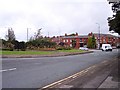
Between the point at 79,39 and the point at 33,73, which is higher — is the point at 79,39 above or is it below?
above

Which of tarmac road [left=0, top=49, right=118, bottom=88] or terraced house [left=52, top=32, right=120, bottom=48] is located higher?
terraced house [left=52, top=32, right=120, bottom=48]

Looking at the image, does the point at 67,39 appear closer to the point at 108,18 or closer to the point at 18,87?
the point at 108,18

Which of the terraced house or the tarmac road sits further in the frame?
the terraced house

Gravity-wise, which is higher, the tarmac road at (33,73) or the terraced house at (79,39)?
the terraced house at (79,39)

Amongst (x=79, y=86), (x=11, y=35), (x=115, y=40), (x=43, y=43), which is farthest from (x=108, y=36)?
(x=79, y=86)

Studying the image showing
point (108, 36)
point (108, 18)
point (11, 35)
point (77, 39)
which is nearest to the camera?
point (108, 18)

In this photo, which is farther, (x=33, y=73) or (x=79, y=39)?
(x=79, y=39)

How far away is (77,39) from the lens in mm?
171000

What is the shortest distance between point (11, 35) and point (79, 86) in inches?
3379

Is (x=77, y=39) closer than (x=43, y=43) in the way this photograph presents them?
No

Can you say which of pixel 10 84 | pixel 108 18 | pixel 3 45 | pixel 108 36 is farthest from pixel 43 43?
pixel 108 36

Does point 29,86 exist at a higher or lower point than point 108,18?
lower

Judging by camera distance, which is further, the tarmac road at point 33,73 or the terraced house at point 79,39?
the terraced house at point 79,39

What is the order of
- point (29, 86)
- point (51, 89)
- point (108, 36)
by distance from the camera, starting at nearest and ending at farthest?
point (51, 89)
point (29, 86)
point (108, 36)
